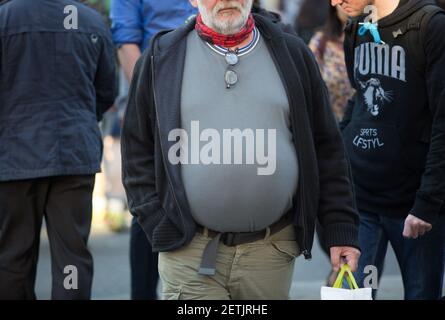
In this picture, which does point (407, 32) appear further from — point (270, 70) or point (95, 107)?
point (95, 107)

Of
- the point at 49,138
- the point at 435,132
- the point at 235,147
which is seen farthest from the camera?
the point at 49,138

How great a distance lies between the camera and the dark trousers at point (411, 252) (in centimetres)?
446

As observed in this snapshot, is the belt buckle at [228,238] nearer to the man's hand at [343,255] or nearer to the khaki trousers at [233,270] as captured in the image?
the khaki trousers at [233,270]

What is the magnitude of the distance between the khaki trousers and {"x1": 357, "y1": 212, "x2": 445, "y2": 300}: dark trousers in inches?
38.4

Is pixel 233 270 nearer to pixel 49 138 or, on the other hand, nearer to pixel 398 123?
pixel 398 123

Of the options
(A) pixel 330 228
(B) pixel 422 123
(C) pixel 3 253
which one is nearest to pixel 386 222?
(B) pixel 422 123

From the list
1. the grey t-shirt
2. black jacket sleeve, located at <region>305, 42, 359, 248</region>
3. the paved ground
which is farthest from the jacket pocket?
the paved ground

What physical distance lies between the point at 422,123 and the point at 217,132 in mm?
1234

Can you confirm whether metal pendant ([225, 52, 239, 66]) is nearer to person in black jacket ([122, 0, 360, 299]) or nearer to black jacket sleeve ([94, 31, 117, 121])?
person in black jacket ([122, 0, 360, 299])

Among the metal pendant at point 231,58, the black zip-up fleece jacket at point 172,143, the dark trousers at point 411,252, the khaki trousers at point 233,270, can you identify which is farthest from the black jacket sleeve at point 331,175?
the dark trousers at point 411,252

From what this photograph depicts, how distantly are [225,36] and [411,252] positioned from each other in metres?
1.52

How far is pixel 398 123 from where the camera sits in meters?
4.36

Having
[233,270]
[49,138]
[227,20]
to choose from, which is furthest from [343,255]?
[49,138]

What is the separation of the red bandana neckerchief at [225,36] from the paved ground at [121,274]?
3195 millimetres
